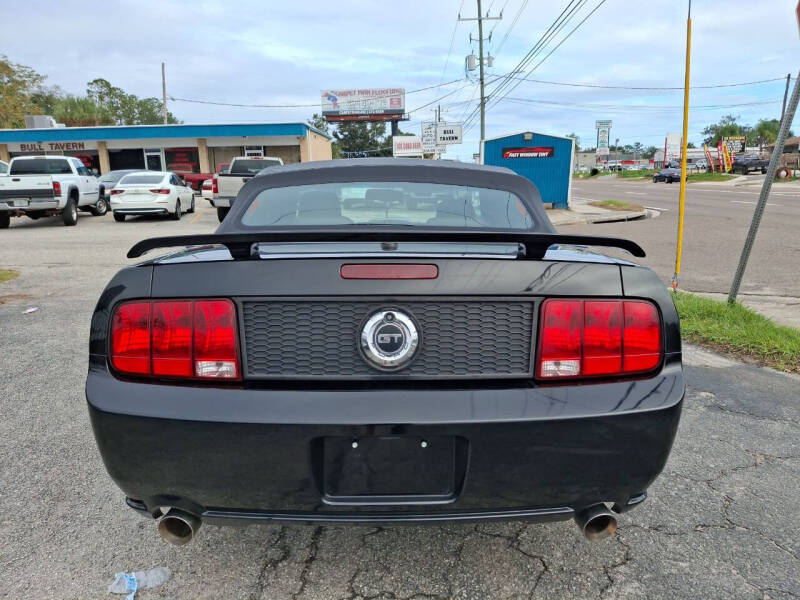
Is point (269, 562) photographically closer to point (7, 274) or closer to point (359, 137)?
point (7, 274)

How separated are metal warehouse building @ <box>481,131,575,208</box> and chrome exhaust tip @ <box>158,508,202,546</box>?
18423 mm

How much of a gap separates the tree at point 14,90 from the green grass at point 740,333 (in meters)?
55.2

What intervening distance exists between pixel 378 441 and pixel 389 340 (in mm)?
308

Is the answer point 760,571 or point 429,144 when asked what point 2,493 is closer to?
point 760,571

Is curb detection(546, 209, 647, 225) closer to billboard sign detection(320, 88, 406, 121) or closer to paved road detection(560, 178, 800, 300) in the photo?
paved road detection(560, 178, 800, 300)

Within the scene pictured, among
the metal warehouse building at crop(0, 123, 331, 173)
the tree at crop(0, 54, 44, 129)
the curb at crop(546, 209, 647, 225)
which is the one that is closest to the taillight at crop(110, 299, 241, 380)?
the curb at crop(546, 209, 647, 225)

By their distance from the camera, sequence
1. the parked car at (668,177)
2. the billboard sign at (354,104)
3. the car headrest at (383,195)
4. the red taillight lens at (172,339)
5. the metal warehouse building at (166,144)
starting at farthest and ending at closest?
the billboard sign at (354,104)
the parked car at (668,177)
the metal warehouse building at (166,144)
the car headrest at (383,195)
the red taillight lens at (172,339)

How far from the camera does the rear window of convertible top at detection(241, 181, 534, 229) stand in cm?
300

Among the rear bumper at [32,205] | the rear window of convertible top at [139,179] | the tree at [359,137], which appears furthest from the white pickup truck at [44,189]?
the tree at [359,137]

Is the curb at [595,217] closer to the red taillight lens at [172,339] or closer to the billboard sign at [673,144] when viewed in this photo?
the red taillight lens at [172,339]

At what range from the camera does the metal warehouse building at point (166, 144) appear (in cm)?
3769

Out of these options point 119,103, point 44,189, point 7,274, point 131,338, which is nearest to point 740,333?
point 131,338

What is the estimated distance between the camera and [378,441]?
5.65 ft

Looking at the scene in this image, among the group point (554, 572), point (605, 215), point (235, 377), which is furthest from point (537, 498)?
point (605, 215)
